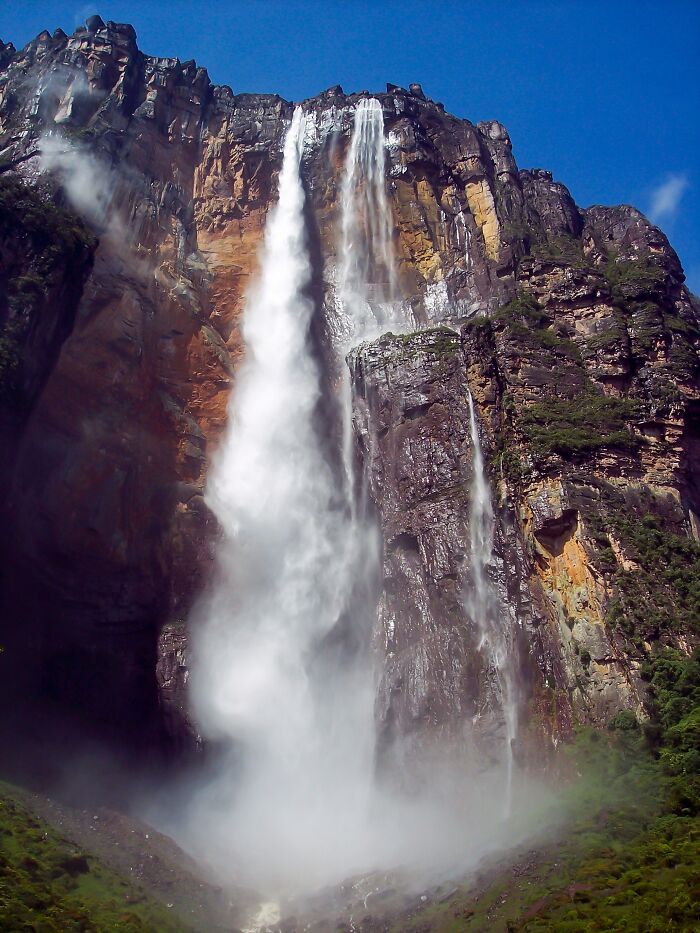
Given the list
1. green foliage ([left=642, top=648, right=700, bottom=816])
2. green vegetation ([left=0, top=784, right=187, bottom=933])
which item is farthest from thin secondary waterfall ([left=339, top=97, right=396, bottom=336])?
green vegetation ([left=0, top=784, right=187, bottom=933])

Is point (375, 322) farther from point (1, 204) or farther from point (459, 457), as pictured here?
point (1, 204)

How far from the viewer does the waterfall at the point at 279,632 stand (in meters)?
27.9

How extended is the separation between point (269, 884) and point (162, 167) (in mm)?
39061

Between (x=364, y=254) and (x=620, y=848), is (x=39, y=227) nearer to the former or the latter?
(x=364, y=254)

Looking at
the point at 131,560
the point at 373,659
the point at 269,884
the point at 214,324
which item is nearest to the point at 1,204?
the point at 214,324

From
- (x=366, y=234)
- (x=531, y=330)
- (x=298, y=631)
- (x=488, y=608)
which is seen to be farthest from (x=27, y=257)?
(x=488, y=608)

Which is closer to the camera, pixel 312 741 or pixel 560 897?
pixel 560 897

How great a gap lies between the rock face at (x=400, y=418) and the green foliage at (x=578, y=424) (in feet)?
0.40

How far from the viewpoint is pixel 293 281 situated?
44.3 m

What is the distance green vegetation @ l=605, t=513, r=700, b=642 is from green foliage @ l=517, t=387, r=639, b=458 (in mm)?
3427

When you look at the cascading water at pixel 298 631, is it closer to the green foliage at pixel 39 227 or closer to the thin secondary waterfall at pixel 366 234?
the thin secondary waterfall at pixel 366 234

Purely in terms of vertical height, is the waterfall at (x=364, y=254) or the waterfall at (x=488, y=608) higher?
the waterfall at (x=364, y=254)

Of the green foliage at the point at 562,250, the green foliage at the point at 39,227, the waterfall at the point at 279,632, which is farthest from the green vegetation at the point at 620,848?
the green foliage at the point at 39,227

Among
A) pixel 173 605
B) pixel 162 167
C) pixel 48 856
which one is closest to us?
pixel 48 856
